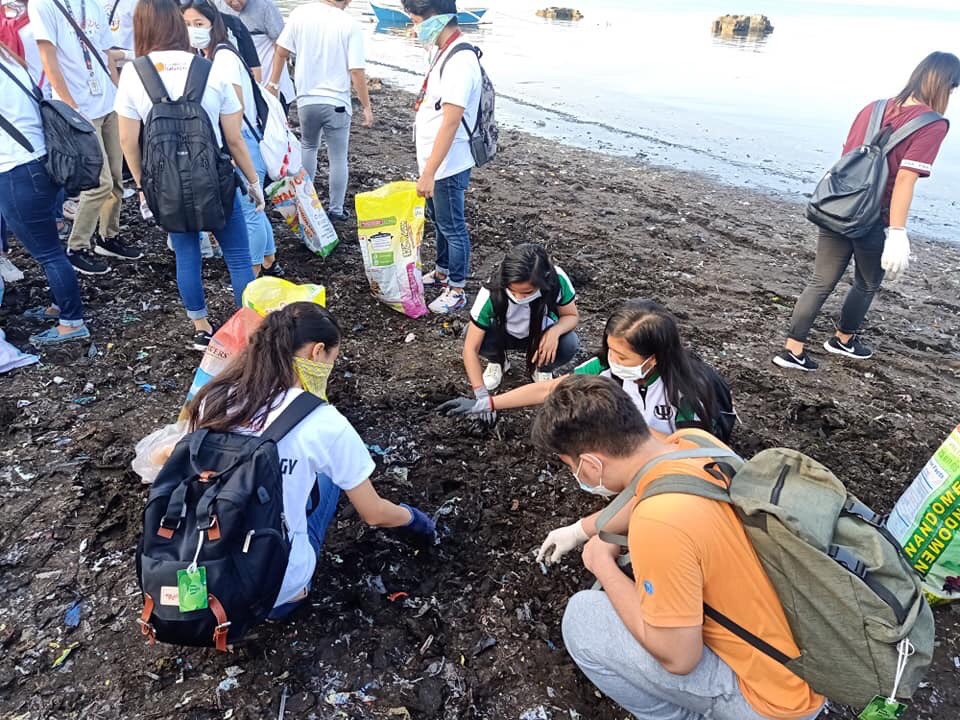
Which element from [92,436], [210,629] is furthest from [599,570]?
[92,436]

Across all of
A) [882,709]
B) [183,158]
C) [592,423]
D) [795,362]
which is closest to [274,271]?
[183,158]

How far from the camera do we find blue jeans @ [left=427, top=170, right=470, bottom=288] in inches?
163

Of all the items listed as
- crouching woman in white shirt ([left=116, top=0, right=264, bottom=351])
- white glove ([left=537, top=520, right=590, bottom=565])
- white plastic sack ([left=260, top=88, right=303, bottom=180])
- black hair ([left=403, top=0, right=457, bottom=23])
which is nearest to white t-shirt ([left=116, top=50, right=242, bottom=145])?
crouching woman in white shirt ([left=116, top=0, right=264, bottom=351])

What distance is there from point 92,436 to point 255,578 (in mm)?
1864

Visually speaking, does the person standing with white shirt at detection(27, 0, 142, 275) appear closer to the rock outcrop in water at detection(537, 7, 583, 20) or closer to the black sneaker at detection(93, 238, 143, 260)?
the black sneaker at detection(93, 238, 143, 260)

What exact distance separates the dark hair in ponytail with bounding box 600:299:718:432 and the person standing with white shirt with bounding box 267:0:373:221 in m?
3.47

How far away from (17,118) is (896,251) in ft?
15.4

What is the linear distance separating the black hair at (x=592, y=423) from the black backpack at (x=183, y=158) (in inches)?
93.7

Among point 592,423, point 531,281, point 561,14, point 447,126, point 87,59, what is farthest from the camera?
point 561,14

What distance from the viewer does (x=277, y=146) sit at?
425 cm

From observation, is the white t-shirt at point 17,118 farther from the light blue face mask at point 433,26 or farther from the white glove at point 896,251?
the white glove at point 896,251

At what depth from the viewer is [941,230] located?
25.0 ft

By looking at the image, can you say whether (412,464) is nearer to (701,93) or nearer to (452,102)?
(452,102)

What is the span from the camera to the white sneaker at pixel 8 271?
14.0 ft
